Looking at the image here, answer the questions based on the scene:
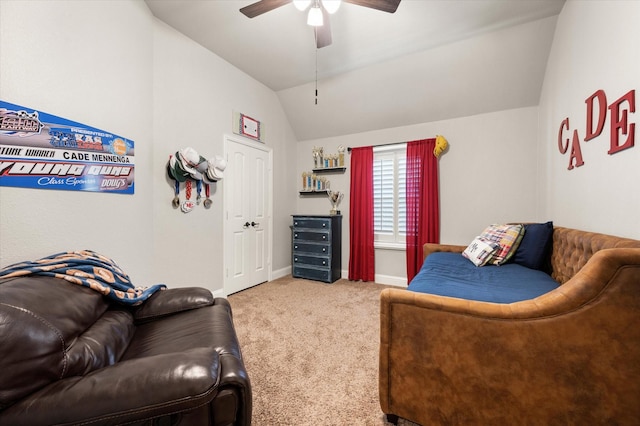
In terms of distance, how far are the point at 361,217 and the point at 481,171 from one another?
1.77 m

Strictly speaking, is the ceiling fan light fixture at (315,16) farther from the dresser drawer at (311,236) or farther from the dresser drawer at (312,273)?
the dresser drawer at (312,273)

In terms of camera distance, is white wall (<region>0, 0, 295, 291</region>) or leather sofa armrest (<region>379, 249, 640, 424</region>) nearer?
leather sofa armrest (<region>379, 249, 640, 424</region>)

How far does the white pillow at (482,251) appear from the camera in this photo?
2.44 m

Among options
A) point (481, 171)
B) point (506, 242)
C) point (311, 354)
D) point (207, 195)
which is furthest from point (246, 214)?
point (481, 171)

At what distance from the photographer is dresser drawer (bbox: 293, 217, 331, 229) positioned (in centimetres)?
401

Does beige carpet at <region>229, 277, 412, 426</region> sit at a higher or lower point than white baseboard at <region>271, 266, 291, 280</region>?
lower

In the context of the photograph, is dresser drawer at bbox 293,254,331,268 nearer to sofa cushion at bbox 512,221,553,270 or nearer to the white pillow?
the white pillow

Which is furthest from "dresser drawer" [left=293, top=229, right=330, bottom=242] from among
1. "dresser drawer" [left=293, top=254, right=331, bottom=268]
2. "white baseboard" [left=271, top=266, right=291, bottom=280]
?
"white baseboard" [left=271, top=266, right=291, bottom=280]

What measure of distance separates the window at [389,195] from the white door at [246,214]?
173 centimetres

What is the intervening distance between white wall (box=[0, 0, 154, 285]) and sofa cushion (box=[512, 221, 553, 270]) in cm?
349

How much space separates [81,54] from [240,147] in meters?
1.88

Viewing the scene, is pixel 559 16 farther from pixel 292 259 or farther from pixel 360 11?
pixel 292 259

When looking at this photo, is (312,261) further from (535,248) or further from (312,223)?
(535,248)

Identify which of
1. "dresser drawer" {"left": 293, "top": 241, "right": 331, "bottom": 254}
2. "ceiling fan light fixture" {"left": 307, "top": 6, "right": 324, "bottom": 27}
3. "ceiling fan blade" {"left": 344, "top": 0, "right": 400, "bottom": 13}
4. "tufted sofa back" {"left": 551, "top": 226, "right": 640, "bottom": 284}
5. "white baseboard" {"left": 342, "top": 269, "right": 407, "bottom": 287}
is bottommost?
"white baseboard" {"left": 342, "top": 269, "right": 407, "bottom": 287}
